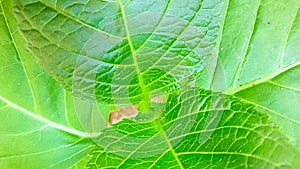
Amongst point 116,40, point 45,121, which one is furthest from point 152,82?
point 45,121

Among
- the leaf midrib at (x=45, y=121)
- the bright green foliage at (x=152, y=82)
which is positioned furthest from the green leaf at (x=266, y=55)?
Answer: the leaf midrib at (x=45, y=121)

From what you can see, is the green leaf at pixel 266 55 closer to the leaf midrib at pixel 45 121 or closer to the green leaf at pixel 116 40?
the green leaf at pixel 116 40

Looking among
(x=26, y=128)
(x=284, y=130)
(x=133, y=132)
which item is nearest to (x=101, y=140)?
(x=133, y=132)

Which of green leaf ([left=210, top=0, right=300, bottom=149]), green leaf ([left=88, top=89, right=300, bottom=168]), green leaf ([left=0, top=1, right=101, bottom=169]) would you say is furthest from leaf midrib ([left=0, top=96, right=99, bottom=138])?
green leaf ([left=210, top=0, right=300, bottom=149])

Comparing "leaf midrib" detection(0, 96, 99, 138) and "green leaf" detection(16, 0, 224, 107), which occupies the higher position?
"green leaf" detection(16, 0, 224, 107)

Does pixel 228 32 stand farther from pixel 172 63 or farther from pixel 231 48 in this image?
pixel 172 63

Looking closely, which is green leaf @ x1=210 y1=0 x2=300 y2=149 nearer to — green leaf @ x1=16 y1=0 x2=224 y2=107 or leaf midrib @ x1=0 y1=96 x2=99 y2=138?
green leaf @ x1=16 y1=0 x2=224 y2=107

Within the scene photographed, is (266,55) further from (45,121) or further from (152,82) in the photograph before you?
(45,121)
